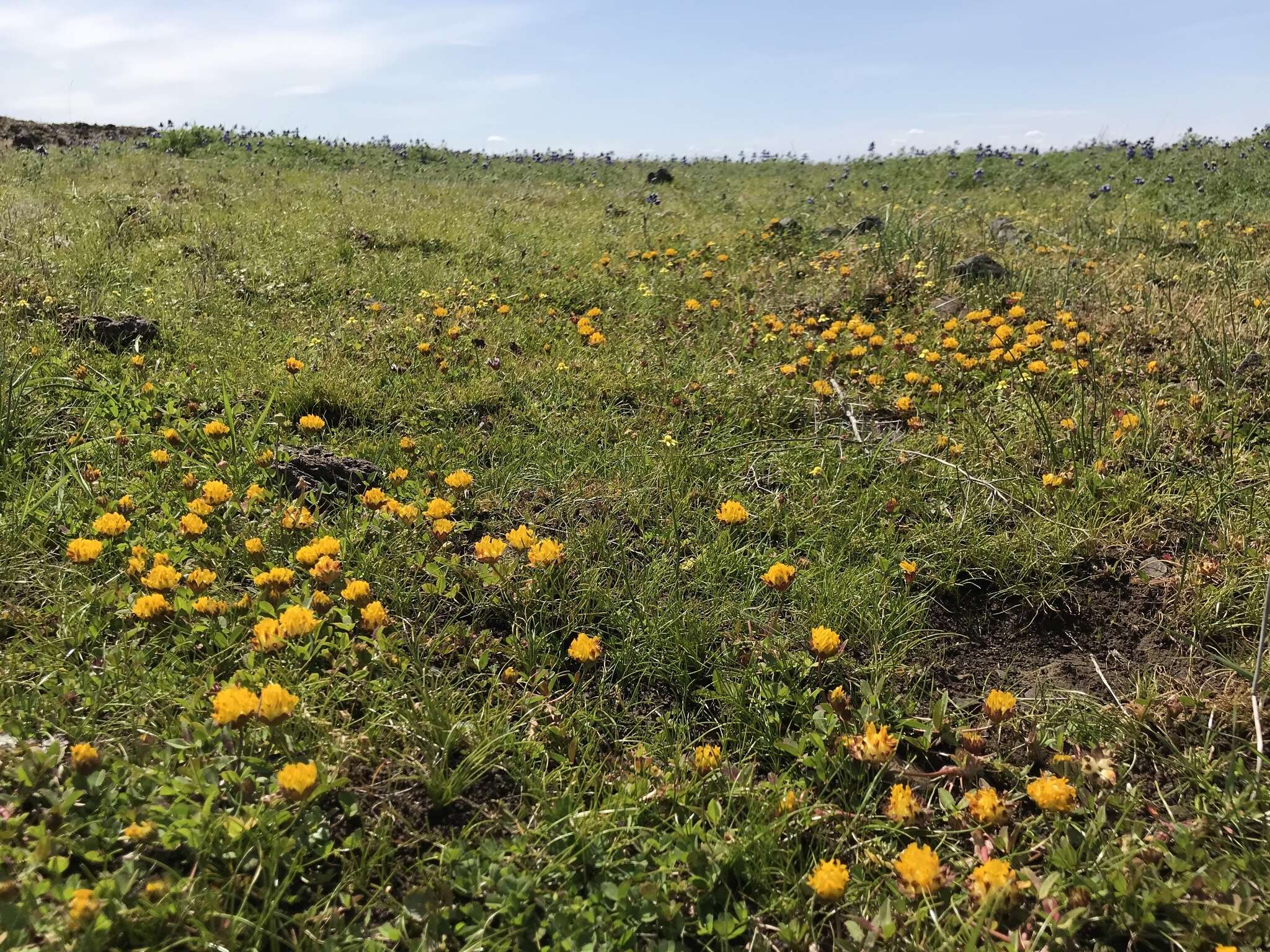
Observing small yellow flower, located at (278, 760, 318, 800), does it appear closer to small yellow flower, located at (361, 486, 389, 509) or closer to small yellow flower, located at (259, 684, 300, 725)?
small yellow flower, located at (259, 684, 300, 725)

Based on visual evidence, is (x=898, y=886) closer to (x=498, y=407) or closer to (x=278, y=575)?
(x=278, y=575)

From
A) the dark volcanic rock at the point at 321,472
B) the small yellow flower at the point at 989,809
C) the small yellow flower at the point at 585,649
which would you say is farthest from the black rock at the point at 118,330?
the small yellow flower at the point at 989,809

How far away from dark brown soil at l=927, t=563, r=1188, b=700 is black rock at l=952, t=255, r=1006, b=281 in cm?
332

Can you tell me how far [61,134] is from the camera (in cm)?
1400

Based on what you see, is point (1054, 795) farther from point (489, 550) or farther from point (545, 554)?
point (489, 550)

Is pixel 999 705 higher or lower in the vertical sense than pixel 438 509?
lower

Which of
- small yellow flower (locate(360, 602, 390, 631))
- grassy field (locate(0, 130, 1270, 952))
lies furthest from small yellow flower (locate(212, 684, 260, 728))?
small yellow flower (locate(360, 602, 390, 631))

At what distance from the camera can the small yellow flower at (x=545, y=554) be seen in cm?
233

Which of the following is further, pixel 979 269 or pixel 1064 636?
pixel 979 269

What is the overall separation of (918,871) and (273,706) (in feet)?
4.63

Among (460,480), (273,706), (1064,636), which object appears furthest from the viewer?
(460,480)

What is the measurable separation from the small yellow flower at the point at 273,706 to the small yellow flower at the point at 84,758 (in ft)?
1.11

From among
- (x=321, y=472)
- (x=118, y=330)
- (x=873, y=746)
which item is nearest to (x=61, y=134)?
(x=118, y=330)

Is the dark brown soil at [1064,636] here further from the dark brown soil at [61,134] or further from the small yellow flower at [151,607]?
the dark brown soil at [61,134]
